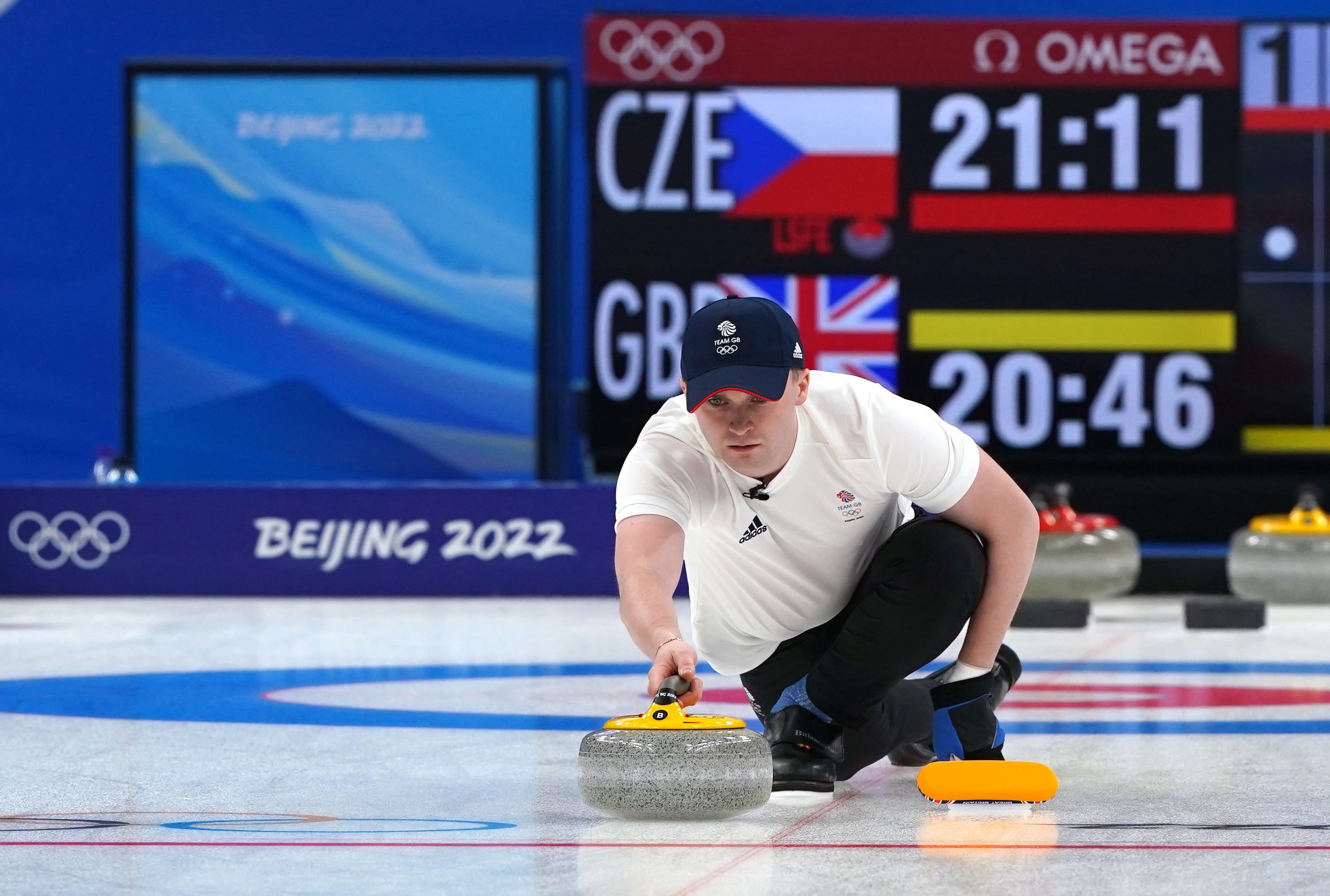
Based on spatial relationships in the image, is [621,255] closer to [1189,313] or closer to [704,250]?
[704,250]

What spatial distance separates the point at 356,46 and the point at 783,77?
8.23ft

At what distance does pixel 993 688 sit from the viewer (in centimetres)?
300

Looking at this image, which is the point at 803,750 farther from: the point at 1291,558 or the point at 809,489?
the point at 1291,558

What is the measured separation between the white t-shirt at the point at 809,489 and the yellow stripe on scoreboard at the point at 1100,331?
5.55 m

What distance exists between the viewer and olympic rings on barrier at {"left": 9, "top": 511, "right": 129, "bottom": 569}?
7574 mm

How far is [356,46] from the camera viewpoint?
9602mm

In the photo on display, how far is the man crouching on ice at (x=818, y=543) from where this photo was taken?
2604 mm

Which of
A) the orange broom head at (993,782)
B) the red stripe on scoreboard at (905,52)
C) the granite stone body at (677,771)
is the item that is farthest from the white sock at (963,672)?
the red stripe on scoreboard at (905,52)

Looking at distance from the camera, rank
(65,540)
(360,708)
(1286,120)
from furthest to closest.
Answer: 1. (1286,120)
2. (65,540)
3. (360,708)

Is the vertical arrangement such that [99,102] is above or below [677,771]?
above

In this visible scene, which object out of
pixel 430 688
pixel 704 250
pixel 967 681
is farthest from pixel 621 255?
pixel 967 681

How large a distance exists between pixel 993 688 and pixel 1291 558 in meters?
4.09

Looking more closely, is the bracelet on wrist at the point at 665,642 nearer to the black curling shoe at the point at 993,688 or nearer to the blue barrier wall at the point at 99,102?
the black curling shoe at the point at 993,688

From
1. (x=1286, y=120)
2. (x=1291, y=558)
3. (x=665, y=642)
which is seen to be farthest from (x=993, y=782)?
(x=1286, y=120)
